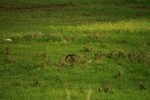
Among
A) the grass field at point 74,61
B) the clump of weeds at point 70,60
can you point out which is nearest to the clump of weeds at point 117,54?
the grass field at point 74,61

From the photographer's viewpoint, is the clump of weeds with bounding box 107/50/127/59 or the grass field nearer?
the grass field

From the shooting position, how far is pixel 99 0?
5419cm

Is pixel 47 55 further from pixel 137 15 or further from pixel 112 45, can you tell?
pixel 137 15

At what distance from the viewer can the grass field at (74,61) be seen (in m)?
15.2

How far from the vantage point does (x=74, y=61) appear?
19.3 meters

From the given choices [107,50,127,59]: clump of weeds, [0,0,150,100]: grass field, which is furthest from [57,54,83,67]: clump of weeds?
[107,50,127,59]: clump of weeds

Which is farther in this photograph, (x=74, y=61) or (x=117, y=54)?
(x=117, y=54)

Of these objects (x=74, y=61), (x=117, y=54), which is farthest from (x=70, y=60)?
(x=117, y=54)

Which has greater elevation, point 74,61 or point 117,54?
point 74,61

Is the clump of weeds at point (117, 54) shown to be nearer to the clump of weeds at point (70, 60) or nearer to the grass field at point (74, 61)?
the grass field at point (74, 61)

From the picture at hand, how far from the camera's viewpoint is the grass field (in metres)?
15.2

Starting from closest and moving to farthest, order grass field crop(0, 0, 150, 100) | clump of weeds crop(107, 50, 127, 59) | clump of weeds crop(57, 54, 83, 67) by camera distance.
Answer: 1. grass field crop(0, 0, 150, 100)
2. clump of weeds crop(57, 54, 83, 67)
3. clump of weeds crop(107, 50, 127, 59)

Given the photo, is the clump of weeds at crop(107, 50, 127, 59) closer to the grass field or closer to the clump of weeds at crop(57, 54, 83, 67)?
the grass field

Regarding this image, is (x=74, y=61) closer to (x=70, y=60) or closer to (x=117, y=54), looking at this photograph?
(x=70, y=60)
